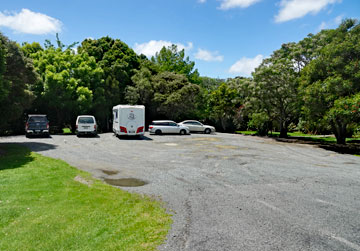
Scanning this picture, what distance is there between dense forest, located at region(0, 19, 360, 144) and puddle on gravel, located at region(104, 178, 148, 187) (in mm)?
7457

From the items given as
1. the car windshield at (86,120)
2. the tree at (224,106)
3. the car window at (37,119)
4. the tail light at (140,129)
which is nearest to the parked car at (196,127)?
the tree at (224,106)

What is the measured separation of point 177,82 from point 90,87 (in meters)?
10.9

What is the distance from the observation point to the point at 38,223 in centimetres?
503

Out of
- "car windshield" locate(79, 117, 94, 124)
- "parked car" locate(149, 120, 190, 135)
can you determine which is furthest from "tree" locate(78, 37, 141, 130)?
"parked car" locate(149, 120, 190, 135)

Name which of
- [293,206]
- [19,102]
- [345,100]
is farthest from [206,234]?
[345,100]

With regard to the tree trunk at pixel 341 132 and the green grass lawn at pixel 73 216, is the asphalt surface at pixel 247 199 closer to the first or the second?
the green grass lawn at pixel 73 216

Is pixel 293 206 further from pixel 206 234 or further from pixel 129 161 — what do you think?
pixel 129 161

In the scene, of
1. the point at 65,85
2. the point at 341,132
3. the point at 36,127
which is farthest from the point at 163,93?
the point at 341,132

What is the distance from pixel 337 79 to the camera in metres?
17.6

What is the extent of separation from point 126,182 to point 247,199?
3756 mm

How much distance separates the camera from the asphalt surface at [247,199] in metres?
4.54

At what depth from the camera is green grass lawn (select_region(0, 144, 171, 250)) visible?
14.4 feet

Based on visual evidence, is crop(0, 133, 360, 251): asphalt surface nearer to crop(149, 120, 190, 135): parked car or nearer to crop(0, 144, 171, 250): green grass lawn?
crop(0, 144, 171, 250): green grass lawn

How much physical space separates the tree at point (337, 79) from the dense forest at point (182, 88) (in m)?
0.06
